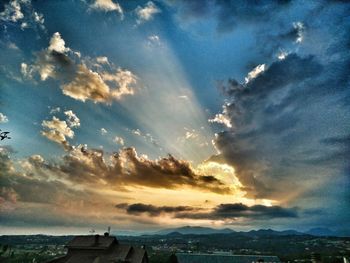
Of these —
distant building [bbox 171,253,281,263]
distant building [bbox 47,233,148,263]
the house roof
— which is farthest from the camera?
distant building [bbox 171,253,281,263]

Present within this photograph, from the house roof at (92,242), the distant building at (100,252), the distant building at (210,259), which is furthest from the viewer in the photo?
the distant building at (210,259)

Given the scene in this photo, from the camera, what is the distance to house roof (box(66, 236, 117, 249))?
59.3 meters

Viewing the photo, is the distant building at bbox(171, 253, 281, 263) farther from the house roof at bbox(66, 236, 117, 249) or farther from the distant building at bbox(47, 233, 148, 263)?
the house roof at bbox(66, 236, 117, 249)

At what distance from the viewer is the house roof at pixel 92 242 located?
194 ft

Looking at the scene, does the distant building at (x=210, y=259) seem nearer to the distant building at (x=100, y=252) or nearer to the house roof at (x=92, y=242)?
the distant building at (x=100, y=252)

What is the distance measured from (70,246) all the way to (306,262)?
109 meters

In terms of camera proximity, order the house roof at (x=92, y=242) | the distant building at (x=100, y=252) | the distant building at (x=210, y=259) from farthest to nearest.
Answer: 1. the distant building at (x=210, y=259)
2. the house roof at (x=92, y=242)
3. the distant building at (x=100, y=252)

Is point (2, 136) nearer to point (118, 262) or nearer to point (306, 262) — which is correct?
point (118, 262)

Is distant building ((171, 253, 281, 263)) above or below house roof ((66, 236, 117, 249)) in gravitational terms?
below

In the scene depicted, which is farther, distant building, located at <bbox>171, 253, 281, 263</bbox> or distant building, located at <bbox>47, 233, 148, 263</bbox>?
distant building, located at <bbox>171, 253, 281, 263</bbox>

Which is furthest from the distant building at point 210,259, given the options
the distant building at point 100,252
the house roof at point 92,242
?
the house roof at point 92,242

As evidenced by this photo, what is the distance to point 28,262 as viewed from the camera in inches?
5842

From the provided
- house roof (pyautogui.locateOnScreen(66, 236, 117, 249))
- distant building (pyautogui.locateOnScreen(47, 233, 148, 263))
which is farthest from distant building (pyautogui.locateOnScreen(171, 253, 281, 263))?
house roof (pyautogui.locateOnScreen(66, 236, 117, 249))

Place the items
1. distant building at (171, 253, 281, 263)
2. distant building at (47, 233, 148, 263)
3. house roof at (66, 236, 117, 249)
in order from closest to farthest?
1. distant building at (47, 233, 148, 263)
2. house roof at (66, 236, 117, 249)
3. distant building at (171, 253, 281, 263)
